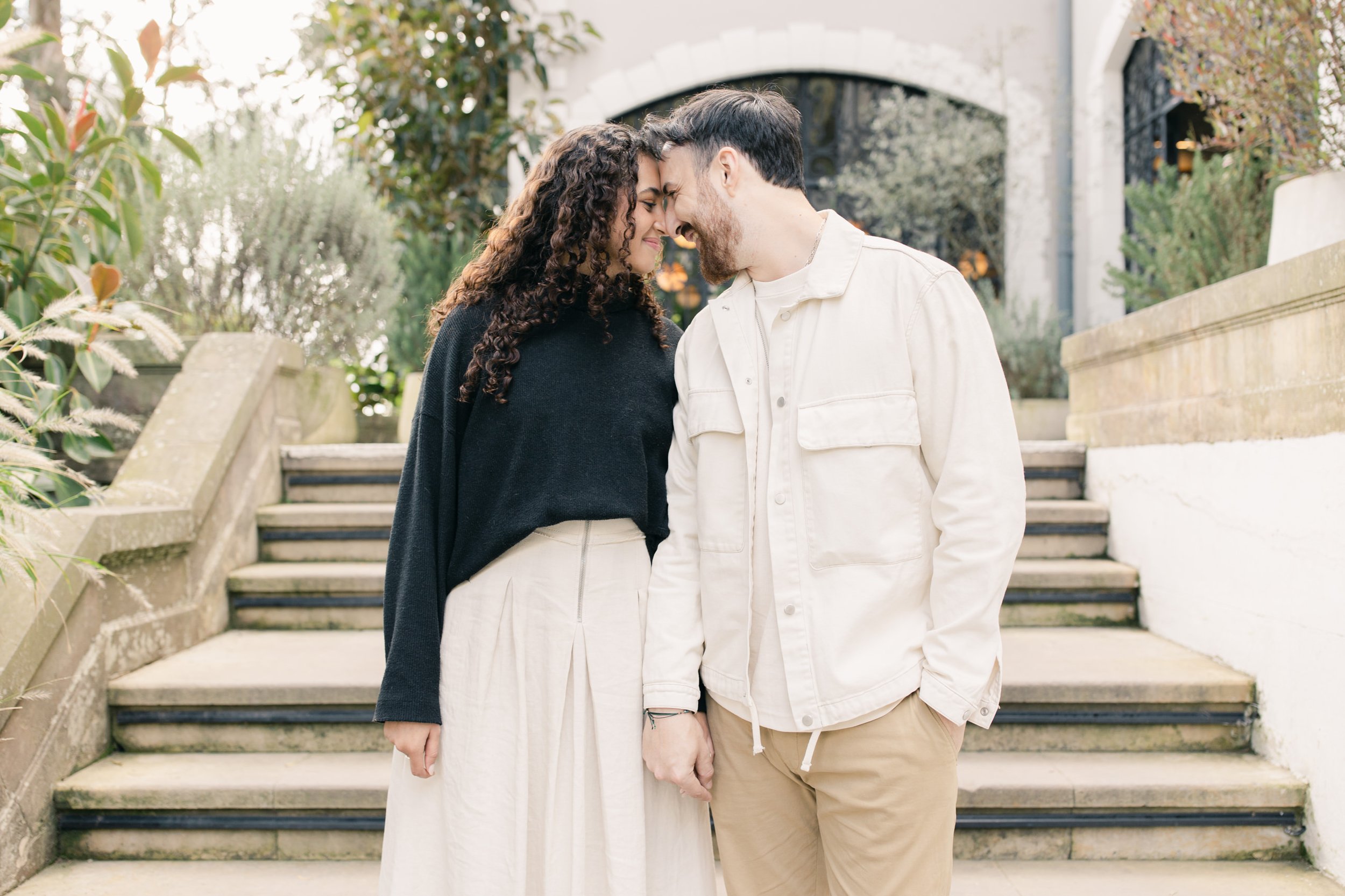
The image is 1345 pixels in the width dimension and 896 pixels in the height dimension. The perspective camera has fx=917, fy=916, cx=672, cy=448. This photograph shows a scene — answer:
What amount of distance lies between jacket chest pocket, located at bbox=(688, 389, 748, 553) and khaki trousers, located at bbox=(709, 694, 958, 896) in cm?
31

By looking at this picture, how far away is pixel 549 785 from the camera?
5.41ft

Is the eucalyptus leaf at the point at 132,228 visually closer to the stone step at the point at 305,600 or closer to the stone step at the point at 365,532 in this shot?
the stone step at the point at 365,532

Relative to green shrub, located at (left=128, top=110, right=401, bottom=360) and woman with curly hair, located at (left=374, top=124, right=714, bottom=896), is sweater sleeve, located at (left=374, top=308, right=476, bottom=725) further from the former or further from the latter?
green shrub, located at (left=128, top=110, right=401, bottom=360)

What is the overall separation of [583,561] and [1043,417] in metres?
4.58

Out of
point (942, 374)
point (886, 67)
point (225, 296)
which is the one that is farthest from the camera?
point (886, 67)

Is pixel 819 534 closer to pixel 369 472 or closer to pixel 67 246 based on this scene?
pixel 369 472

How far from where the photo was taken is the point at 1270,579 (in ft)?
9.05

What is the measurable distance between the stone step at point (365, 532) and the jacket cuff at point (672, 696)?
2.61 m

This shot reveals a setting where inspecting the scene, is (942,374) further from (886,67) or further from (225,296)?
(886,67)

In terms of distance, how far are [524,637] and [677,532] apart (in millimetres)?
349

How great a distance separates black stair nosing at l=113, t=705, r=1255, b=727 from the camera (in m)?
2.88

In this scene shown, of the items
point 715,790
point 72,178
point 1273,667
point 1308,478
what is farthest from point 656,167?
point 72,178

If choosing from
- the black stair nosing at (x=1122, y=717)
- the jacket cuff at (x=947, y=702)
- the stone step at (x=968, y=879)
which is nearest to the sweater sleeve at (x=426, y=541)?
the jacket cuff at (x=947, y=702)

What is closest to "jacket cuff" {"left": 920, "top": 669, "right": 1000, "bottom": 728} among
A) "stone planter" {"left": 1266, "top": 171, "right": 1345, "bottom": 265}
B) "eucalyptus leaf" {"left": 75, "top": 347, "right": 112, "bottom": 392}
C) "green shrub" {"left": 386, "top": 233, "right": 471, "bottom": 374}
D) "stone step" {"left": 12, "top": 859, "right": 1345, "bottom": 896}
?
"stone step" {"left": 12, "top": 859, "right": 1345, "bottom": 896}
